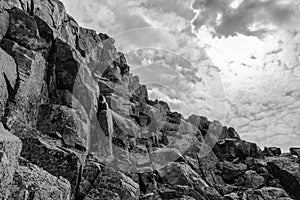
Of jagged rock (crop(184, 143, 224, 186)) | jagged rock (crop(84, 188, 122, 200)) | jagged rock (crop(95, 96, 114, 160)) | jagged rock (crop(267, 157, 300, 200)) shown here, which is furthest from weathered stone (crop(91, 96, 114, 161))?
jagged rock (crop(267, 157, 300, 200))

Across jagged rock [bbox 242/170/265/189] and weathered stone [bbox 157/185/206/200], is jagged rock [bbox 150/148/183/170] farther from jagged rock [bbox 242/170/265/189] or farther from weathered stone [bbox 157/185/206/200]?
jagged rock [bbox 242/170/265/189]

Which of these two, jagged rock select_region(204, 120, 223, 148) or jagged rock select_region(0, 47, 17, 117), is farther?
jagged rock select_region(204, 120, 223, 148)

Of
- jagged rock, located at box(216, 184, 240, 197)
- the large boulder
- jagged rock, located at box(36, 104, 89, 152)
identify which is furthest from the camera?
jagged rock, located at box(216, 184, 240, 197)

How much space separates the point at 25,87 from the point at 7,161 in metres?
19.6

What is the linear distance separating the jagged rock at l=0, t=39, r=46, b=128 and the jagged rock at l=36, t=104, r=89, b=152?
4.03 feet

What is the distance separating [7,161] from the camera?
15.9m

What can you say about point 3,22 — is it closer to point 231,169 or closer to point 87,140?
point 87,140

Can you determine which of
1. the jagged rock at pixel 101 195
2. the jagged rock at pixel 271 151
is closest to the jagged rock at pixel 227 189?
the jagged rock at pixel 271 151

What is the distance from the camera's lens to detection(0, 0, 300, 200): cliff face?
1054 inches

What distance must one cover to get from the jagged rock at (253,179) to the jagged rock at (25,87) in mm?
41941

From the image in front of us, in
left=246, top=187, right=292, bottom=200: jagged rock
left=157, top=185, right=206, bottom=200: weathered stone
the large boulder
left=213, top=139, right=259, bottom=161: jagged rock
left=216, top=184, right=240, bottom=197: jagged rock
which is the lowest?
the large boulder

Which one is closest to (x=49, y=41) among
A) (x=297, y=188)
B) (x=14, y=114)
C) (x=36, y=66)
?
(x=36, y=66)

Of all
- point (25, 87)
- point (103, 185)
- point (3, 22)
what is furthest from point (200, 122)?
point (3, 22)

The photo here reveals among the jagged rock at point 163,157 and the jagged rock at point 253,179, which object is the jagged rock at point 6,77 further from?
the jagged rock at point 253,179
